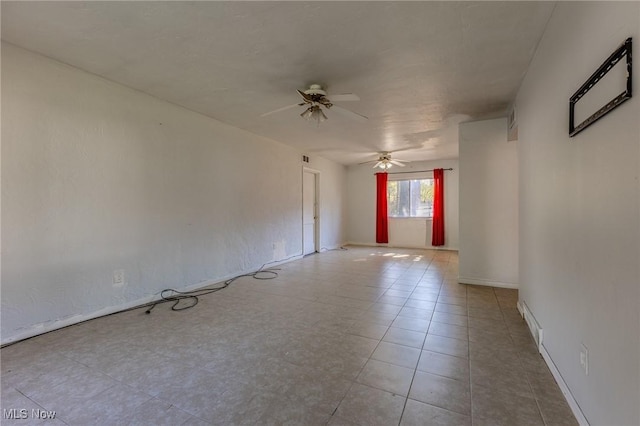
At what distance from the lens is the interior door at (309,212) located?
647 cm

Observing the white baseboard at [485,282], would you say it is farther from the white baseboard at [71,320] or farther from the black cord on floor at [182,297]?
the white baseboard at [71,320]

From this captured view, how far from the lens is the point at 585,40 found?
1.41 metres

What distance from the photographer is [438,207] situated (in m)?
7.32

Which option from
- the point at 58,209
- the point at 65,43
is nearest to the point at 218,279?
the point at 58,209

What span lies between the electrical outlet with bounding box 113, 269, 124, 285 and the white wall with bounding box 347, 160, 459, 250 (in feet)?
21.2

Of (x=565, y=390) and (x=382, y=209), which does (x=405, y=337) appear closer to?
(x=565, y=390)

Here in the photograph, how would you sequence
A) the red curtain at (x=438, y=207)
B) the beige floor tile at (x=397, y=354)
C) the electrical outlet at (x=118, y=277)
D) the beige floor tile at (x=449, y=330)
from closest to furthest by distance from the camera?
the beige floor tile at (x=397, y=354), the beige floor tile at (x=449, y=330), the electrical outlet at (x=118, y=277), the red curtain at (x=438, y=207)

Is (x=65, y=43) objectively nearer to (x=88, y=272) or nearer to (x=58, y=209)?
(x=58, y=209)

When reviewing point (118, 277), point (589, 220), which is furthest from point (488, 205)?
point (118, 277)

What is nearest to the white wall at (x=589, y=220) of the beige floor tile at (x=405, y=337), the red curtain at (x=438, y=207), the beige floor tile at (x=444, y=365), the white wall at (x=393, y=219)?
the beige floor tile at (x=444, y=365)

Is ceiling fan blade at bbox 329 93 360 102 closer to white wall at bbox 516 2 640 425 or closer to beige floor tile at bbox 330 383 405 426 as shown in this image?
white wall at bbox 516 2 640 425

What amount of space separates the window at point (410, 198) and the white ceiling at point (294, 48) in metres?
4.22

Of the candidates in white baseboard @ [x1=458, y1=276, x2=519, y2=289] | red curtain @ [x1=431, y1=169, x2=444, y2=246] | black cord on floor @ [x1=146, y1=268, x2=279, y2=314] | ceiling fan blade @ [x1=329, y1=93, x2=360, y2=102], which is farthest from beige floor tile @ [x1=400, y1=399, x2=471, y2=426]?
red curtain @ [x1=431, y1=169, x2=444, y2=246]

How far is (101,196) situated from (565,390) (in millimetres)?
4118
